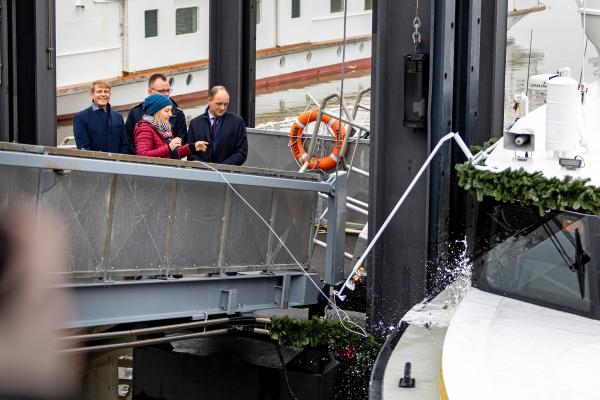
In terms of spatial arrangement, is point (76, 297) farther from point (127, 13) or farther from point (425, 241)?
point (127, 13)

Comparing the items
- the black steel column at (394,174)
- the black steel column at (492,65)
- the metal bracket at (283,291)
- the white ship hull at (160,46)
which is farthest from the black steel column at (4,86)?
the white ship hull at (160,46)

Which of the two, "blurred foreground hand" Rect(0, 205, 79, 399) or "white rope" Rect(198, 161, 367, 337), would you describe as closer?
"blurred foreground hand" Rect(0, 205, 79, 399)

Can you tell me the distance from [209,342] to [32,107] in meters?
2.68

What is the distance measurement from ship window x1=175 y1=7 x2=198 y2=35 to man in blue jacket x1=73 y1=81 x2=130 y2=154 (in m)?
25.4

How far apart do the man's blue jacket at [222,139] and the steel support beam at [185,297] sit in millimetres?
1163

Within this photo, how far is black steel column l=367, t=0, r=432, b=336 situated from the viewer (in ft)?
31.9

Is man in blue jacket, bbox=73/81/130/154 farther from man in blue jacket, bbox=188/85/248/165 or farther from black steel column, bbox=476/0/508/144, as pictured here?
black steel column, bbox=476/0/508/144

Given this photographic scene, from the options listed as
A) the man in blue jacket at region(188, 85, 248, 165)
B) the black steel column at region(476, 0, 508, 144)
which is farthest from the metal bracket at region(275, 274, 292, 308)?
the black steel column at region(476, 0, 508, 144)

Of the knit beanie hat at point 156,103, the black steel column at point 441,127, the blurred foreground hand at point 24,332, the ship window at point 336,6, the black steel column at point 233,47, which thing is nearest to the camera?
the blurred foreground hand at point 24,332

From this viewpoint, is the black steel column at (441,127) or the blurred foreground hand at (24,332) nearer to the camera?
the blurred foreground hand at (24,332)

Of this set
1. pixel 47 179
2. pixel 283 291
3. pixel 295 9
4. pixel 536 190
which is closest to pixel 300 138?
pixel 283 291

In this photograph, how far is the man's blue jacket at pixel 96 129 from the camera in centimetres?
1030

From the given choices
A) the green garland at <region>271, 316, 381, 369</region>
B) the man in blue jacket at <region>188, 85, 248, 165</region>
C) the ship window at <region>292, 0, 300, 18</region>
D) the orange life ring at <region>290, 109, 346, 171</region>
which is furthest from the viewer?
the ship window at <region>292, 0, 300, 18</region>

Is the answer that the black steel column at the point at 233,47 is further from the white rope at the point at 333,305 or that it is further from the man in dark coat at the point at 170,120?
the white rope at the point at 333,305
